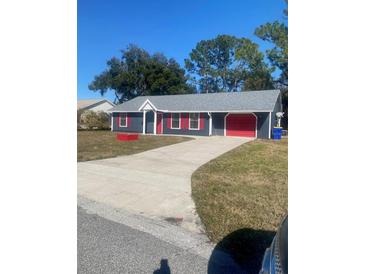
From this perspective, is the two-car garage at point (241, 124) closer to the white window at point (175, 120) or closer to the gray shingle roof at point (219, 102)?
the gray shingle roof at point (219, 102)

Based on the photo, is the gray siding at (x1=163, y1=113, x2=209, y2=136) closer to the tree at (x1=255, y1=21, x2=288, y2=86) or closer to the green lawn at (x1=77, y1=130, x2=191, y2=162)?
the green lawn at (x1=77, y1=130, x2=191, y2=162)

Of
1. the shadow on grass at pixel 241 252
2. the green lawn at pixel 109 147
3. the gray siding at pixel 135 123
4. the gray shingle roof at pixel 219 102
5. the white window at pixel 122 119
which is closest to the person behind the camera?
the shadow on grass at pixel 241 252

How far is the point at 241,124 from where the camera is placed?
2083 cm

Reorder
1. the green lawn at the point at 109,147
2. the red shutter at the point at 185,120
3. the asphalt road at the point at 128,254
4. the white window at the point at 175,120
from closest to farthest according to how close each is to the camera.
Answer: the asphalt road at the point at 128,254 < the green lawn at the point at 109,147 < the red shutter at the point at 185,120 < the white window at the point at 175,120

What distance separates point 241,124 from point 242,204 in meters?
16.3

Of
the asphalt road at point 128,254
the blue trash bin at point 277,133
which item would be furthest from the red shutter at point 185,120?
the asphalt road at point 128,254

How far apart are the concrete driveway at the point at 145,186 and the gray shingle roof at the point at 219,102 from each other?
1126cm

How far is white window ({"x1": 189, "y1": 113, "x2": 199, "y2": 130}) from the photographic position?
22422 millimetres

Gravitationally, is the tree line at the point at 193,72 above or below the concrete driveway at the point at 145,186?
above

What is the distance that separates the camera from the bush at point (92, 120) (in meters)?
29.8

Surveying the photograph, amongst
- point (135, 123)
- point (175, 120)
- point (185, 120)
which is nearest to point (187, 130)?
point (185, 120)

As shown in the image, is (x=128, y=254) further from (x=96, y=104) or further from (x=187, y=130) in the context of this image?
(x=96, y=104)
